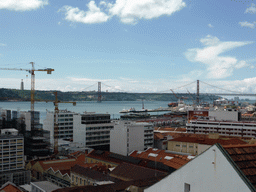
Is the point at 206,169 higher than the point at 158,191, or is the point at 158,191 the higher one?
the point at 206,169

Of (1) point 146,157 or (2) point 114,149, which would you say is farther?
(2) point 114,149

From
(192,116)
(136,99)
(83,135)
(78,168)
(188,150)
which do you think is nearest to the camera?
(78,168)

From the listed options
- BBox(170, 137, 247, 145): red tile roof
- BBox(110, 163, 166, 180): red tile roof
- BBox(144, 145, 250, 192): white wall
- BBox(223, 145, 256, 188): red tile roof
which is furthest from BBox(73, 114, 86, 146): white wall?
BBox(223, 145, 256, 188): red tile roof

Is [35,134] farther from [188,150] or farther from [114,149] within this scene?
[188,150]

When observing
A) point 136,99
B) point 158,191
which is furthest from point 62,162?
point 136,99

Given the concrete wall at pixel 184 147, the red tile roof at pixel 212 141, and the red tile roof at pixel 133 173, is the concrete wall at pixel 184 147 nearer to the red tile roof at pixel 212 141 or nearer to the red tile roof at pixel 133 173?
the red tile roof at pixel 212 141

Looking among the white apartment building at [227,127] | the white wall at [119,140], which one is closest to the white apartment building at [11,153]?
the white wall at [119,140]

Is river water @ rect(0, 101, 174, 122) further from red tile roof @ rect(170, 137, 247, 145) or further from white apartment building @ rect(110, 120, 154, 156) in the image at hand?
red tile roof @ rect(170, 137, 247, 145)

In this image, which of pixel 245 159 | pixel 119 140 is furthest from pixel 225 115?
pixel 245 159

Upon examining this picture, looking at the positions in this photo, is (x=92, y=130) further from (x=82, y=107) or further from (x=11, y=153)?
(x=82, y=107)
